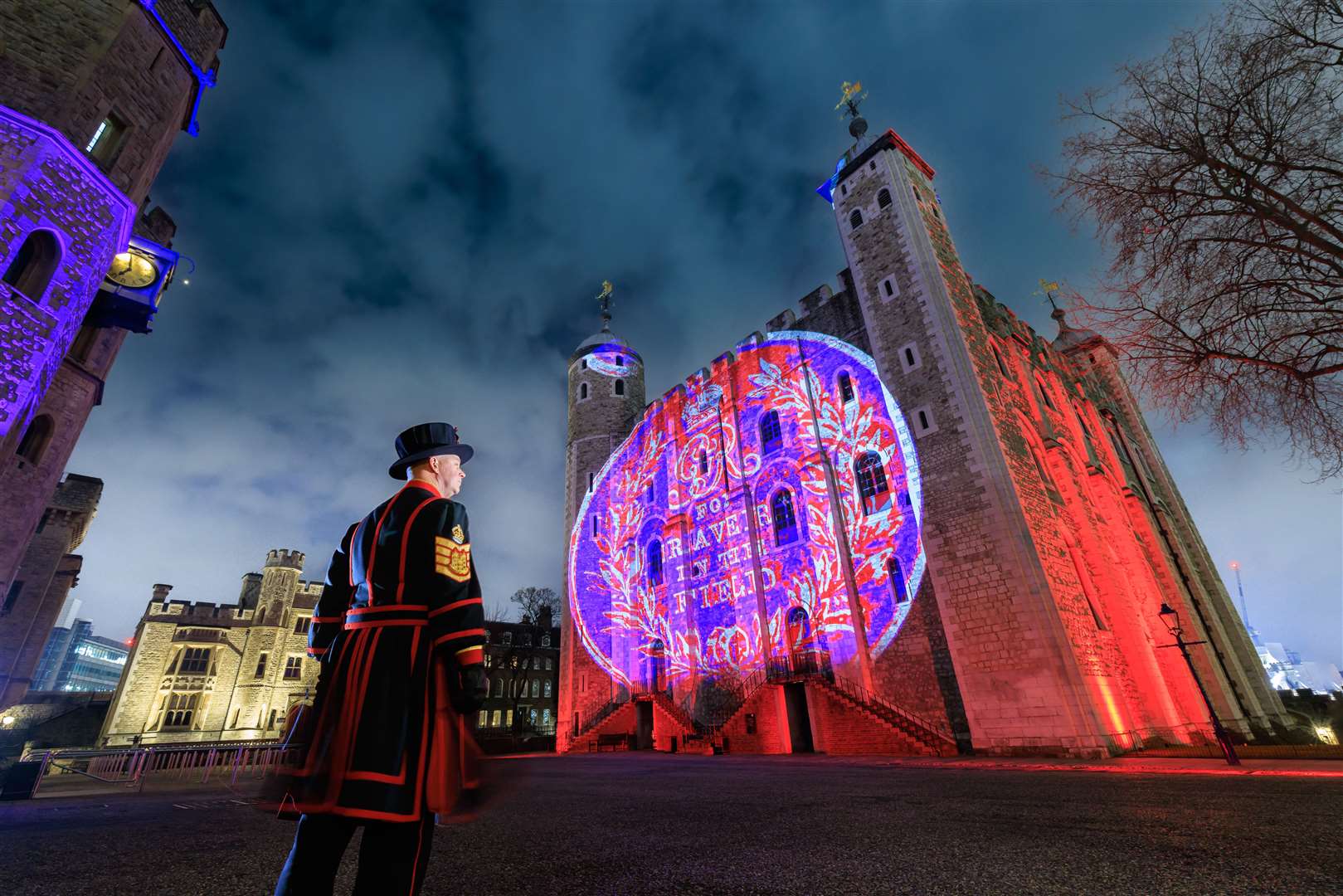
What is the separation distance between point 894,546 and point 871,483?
206 cm

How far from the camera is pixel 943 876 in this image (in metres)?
2.55

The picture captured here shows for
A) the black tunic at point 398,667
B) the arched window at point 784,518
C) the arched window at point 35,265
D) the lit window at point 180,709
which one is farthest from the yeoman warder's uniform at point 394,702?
the lit window at point 180,709

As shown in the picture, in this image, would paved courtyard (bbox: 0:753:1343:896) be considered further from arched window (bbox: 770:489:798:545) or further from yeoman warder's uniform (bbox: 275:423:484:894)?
arched window (bbox: 770:489:798:545)

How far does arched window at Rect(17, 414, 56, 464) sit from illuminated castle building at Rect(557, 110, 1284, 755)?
17.1 metres

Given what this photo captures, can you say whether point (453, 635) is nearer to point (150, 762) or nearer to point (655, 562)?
point (150, 762)

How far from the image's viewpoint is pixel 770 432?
67.4ft

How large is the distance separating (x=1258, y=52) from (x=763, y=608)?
52.3 feet

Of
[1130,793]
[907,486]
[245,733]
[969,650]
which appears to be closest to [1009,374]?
[907,486]

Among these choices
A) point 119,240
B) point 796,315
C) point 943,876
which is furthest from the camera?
point 796,315

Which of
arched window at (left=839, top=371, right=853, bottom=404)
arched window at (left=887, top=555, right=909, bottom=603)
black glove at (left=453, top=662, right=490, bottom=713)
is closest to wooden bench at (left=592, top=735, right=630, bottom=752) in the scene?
arched window at (left=887, top=555, right=909, bottom=603)

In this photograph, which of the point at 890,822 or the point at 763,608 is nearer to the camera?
the point at 890,822

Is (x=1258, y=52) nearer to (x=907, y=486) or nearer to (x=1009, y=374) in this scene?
(x=907, y=486)

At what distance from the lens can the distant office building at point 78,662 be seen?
311ft

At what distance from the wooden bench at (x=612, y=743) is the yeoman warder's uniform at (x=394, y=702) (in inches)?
873
